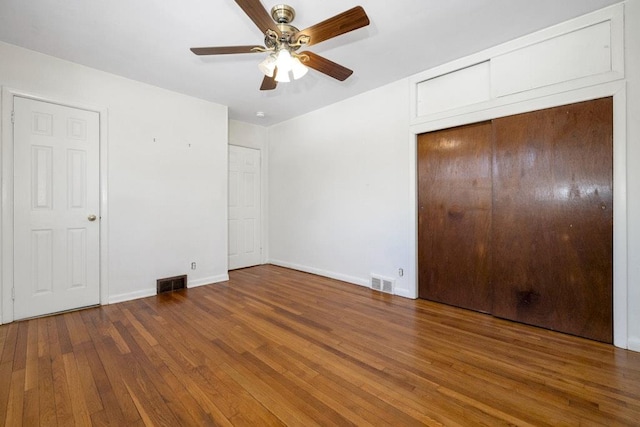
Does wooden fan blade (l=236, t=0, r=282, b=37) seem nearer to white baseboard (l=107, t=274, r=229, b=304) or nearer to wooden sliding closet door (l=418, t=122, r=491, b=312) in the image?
wooden sliding closet door (l=418, t=122, r=491, b=312)

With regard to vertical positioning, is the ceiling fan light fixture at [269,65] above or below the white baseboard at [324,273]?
above

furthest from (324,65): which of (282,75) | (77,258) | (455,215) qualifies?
(77,258)

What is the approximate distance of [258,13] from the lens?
1720 millimetres

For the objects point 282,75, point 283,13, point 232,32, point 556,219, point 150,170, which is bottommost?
point 556,219

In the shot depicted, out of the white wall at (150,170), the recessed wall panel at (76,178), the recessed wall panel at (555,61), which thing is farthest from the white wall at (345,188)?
the recessed wall panel at (76,178)

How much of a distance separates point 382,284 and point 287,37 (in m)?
3.00

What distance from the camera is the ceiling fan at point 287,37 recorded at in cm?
177

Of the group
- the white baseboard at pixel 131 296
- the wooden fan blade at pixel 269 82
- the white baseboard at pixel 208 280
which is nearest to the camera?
the wooden fan blade at pixel 269 82

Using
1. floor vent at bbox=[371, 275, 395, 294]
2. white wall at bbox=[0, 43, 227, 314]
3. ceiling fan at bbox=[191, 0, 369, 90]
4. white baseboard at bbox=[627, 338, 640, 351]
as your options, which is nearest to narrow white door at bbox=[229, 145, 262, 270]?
white wall at bbox=[0, 43, 227, 314]

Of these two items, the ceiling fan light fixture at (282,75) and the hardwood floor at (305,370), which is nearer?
the hardwood floor at (305,370)

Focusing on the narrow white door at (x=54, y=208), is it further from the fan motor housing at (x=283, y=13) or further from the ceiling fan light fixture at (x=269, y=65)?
the fan motor housing at (x=283, y=13)

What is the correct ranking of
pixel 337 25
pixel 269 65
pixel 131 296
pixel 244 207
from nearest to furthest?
pixel 337 25 → pixel 269 65 → pixel 131 296 → pixel 244 207

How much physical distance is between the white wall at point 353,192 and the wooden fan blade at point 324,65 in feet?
4.42

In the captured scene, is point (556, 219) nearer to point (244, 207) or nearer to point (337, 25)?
point (337, 25)
